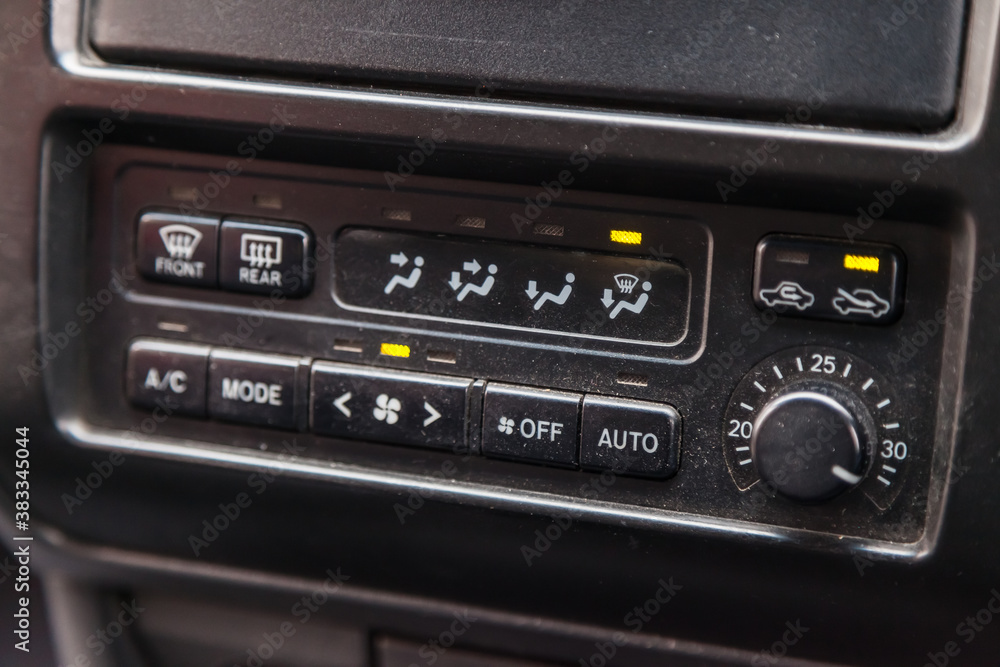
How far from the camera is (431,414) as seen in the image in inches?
26.8

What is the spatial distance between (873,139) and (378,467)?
16.0 inches

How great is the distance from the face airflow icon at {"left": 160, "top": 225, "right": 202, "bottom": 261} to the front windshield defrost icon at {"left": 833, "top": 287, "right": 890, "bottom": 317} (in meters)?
0.46

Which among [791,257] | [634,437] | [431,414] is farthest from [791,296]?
[431,414]

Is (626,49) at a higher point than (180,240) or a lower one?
higher

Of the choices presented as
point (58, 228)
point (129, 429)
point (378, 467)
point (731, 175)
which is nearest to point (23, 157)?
point (58, 228)

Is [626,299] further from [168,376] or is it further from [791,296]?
[168,376]

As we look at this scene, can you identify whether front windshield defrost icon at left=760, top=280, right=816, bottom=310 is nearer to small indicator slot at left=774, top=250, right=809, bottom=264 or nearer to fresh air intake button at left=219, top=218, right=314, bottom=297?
small indicator slot at left=774, top=250, right=809, bottom=264

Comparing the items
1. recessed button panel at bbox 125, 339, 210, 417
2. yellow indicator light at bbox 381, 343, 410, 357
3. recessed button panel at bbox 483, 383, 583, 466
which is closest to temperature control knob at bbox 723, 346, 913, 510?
recessed button panel at bbox 483, 383, 583, 466

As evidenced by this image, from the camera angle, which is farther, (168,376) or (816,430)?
(168,376)

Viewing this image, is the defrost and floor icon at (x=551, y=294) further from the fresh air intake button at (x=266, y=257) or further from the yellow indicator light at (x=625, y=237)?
the fresh air intake button at (x=266, y=257)

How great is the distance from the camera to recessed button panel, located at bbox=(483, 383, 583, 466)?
66cm

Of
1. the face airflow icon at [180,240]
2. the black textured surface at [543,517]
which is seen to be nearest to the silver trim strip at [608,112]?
the black textured surface at [543,517]

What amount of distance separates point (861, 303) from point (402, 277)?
0.31 m

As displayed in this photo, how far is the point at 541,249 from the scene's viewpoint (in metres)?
0.66
